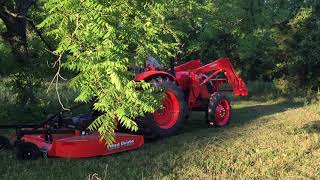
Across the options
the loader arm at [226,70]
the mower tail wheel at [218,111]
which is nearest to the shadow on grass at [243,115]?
the mower tail wheel at [218,111]

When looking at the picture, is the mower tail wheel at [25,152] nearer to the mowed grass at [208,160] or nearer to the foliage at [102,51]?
the mowed grass at [208,160]

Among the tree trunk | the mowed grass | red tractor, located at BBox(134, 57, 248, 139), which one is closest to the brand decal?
the mowed grass

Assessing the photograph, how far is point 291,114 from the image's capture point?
12.6 meters

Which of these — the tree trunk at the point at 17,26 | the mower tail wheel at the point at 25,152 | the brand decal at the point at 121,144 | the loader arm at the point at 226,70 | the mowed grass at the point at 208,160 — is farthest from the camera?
the loader arm at the point at 226,70

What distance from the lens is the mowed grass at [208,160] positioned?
6.92m

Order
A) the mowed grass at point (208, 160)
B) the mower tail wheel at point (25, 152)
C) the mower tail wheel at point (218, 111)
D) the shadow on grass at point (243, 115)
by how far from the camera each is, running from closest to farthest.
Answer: the mowed grass at point (208, 160), the mower tail wheel at point (25, 152), the mower tail wheel at point (218, 111), the shadow on grass at point (243, 115)

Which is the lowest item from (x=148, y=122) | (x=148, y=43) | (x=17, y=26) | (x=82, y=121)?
(x=148, y=122)

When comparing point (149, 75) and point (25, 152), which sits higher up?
point (149, 75)

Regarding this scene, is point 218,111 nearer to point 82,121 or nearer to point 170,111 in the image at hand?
point 170,111

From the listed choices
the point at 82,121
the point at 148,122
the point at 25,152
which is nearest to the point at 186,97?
the point at 148,122

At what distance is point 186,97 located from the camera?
1127 cm

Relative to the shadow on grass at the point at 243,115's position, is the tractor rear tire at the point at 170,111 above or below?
above

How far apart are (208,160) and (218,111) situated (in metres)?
3.96

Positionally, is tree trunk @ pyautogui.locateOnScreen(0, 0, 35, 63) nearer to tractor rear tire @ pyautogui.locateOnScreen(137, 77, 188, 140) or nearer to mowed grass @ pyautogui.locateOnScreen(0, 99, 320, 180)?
tractor rear tire @ pyautogui.locateOnScreen(137, 77, 188, 140)
